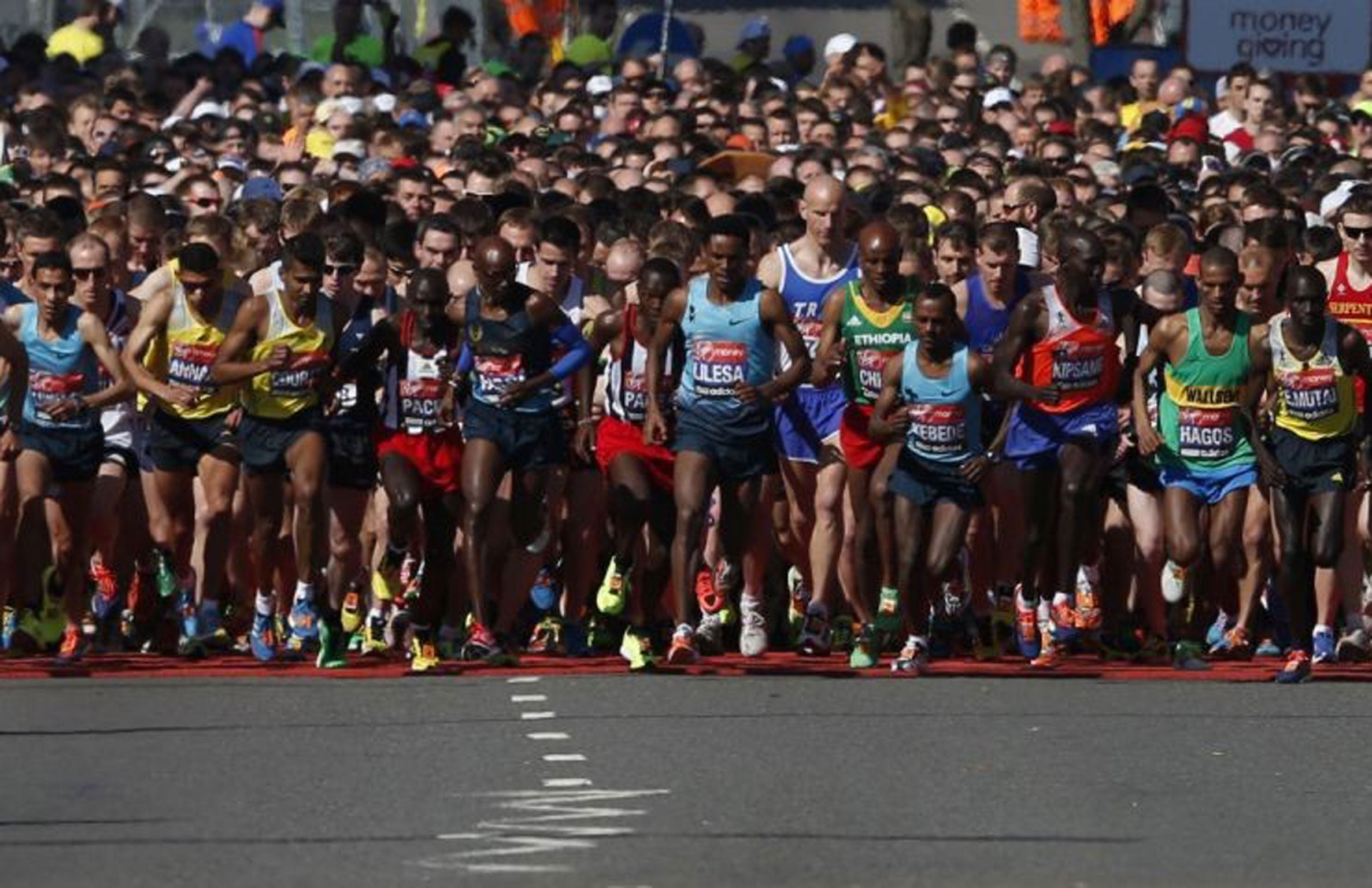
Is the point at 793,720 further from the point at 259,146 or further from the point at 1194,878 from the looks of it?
the point at 259,146

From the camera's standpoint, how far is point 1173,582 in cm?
1638

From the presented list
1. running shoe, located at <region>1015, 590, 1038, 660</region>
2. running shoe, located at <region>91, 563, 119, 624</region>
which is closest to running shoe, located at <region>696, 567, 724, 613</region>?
running shoe, located at <region>1015, 590, 1038, 660</region>

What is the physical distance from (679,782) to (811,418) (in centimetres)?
452

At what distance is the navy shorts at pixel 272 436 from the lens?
623 inches

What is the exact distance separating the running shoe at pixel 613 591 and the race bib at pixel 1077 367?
1.92 metres

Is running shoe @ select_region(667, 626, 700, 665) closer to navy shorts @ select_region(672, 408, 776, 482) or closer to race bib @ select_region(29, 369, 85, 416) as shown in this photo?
navy shorts @ select_region(672, 408, 776, 482)

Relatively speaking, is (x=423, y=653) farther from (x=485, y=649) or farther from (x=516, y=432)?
(x=516, y=432)

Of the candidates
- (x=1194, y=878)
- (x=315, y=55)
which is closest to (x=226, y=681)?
(x=1194, y=878)

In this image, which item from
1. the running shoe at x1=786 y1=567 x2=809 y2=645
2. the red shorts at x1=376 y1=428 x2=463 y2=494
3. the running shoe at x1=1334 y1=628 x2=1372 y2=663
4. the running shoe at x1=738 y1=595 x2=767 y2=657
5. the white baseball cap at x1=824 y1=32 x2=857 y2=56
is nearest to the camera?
the red shorts at x1=376 y1=428 x2=463 y2=494

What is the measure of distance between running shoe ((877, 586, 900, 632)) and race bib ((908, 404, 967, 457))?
0.63 metres

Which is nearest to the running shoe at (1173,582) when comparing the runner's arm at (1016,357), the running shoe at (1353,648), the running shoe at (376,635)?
the running shoe at (1353,648)

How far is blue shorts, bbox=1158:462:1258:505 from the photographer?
52.6ft

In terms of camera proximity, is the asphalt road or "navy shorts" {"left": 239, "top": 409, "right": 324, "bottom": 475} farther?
"navy shorts" {"left": 239, "top": 409, "right": 324, "bottom": 475}

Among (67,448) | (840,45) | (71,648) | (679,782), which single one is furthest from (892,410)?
(840,45)
